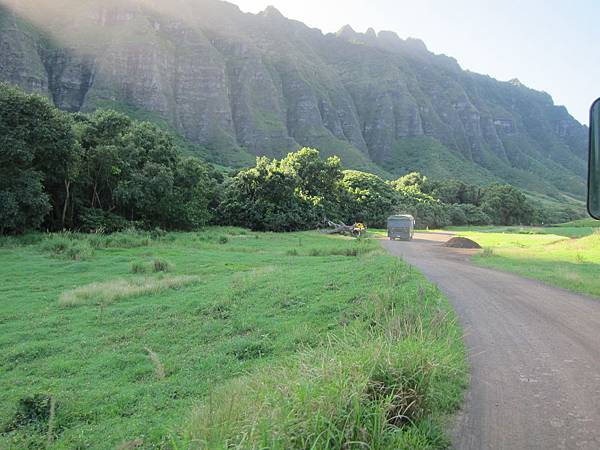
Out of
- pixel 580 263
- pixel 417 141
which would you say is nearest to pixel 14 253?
pixel 580 263

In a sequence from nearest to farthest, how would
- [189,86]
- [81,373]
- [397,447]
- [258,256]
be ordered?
[397,447]
[81,373]
[258,256]
[189,86]

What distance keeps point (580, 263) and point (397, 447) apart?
931 inches

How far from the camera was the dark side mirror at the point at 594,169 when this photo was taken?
116 inches

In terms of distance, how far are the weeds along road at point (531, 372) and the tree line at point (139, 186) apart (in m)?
33.3

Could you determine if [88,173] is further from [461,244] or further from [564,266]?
[564,266]

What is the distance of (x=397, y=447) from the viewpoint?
169 inches

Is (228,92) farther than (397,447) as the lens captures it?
Yes

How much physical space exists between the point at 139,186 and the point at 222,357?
3778 centimetres

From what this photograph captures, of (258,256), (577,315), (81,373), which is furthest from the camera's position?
(258,256)

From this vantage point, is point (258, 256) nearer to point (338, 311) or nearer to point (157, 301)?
point (157, 301)

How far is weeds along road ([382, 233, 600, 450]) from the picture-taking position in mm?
4914

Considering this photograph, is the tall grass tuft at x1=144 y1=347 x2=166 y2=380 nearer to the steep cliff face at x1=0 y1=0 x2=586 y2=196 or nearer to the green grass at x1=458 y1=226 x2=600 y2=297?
the green grass at x1=458 y1=226 x2=600 y2=297

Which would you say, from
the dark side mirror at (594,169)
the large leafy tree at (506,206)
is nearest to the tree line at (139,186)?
the large leafy tree at (506,206)

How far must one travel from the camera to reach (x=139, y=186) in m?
44.7
